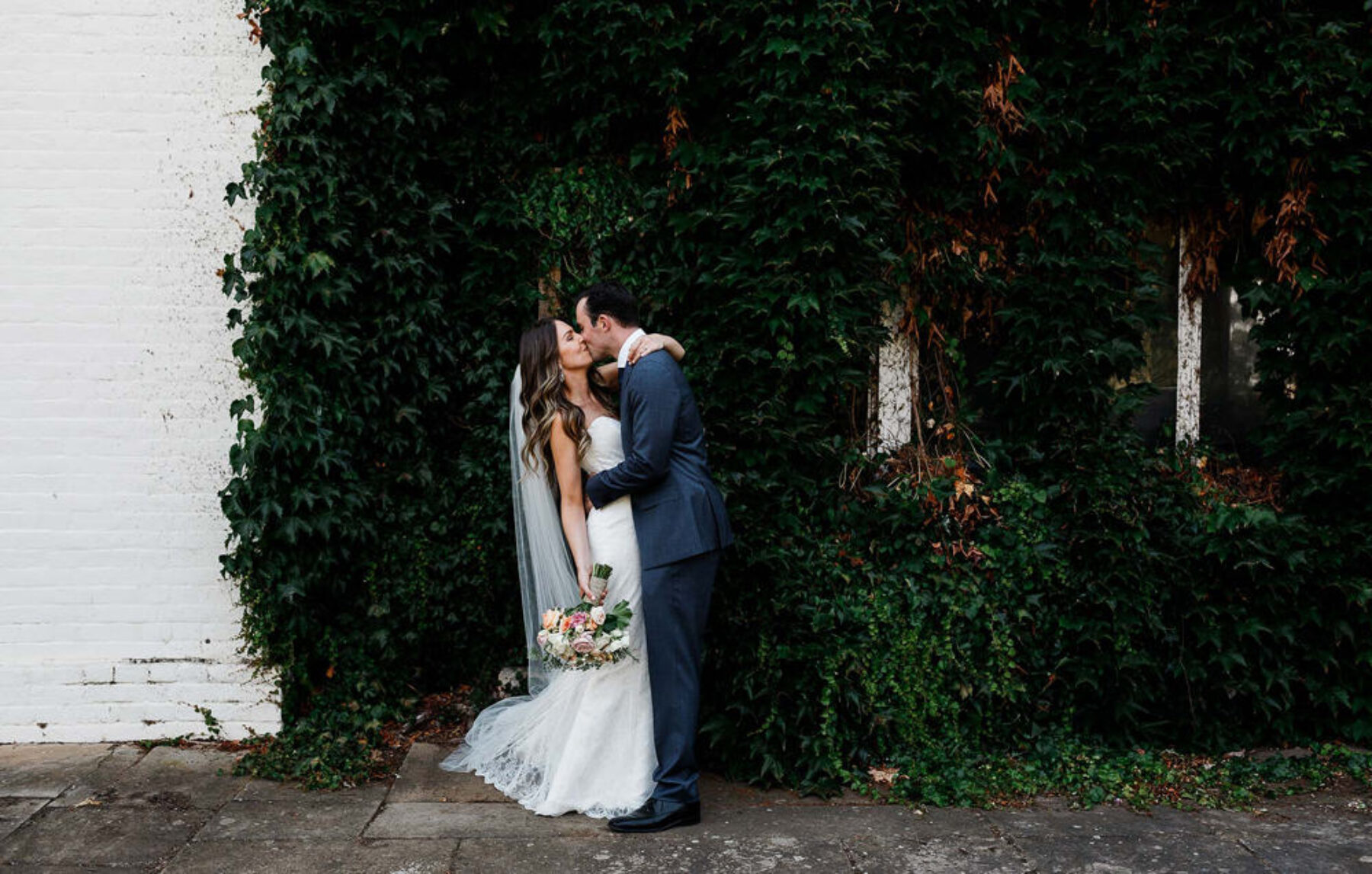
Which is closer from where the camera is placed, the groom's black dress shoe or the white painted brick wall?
the groom's black dress shoe

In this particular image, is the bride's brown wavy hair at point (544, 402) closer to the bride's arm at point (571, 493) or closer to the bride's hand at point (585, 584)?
the bride's arm at point (571, 493)

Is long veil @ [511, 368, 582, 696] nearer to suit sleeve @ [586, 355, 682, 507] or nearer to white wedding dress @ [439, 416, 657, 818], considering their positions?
white wedding dress @ [439, 416, 657, 818]

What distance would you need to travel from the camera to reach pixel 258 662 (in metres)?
5.47

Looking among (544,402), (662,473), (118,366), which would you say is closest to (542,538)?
(544,402)

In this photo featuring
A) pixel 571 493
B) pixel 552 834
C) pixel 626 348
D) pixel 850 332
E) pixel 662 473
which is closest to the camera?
pixel 552 834

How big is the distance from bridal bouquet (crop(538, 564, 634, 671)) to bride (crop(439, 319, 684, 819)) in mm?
130

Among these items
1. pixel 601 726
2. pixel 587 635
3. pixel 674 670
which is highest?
pixel 587 635

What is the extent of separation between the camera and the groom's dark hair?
186 inches

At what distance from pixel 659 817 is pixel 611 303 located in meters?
2.28

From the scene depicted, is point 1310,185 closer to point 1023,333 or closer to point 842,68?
point 1023,333

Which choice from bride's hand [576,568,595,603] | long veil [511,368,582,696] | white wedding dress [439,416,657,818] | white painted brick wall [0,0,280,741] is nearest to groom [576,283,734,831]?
white wedding dress [439,416,657,818]

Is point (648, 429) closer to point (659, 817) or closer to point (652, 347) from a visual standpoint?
point (652, 347)

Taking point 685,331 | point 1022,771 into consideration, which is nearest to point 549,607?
point 685,331

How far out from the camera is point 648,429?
4.52m
